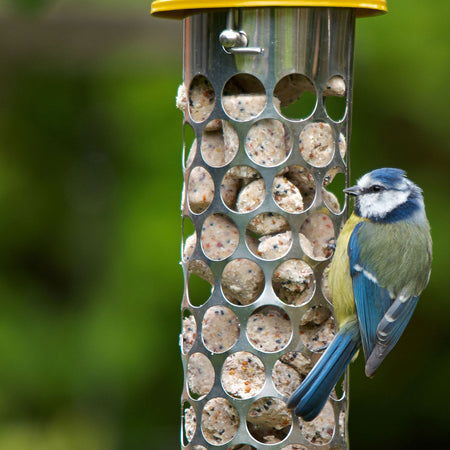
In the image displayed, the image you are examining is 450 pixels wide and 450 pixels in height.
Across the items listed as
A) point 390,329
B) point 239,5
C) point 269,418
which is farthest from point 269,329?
point 239,5

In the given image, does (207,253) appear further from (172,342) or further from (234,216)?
(172,342)

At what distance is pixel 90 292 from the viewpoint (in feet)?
16.1

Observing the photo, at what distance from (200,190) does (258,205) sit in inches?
7.8

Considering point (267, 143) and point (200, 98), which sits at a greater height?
point (200, 98)

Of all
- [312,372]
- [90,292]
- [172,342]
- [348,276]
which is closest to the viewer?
[312,372]

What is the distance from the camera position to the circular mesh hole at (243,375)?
239cm

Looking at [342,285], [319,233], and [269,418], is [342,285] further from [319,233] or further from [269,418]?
[269,418]

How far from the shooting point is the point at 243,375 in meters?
2.41

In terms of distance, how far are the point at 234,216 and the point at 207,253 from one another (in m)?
0.14

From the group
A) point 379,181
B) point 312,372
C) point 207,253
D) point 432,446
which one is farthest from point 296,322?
point 432,446

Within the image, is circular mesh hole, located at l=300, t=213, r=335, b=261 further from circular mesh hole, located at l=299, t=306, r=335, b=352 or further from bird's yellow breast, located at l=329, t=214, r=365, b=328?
circular mesh hole, located at l=299, t=306, r=335, b=352

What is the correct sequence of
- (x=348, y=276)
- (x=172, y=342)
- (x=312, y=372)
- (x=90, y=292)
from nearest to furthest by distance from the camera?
(x=312, y=372)
(x=348, y=276)
(x=172, y=342)
(x=90, y=292)

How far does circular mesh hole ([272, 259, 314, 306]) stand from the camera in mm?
2418

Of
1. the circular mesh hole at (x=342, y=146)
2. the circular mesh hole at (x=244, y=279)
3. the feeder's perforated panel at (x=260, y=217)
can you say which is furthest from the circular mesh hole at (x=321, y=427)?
the circular mesh hole at (x=342, y=146)
